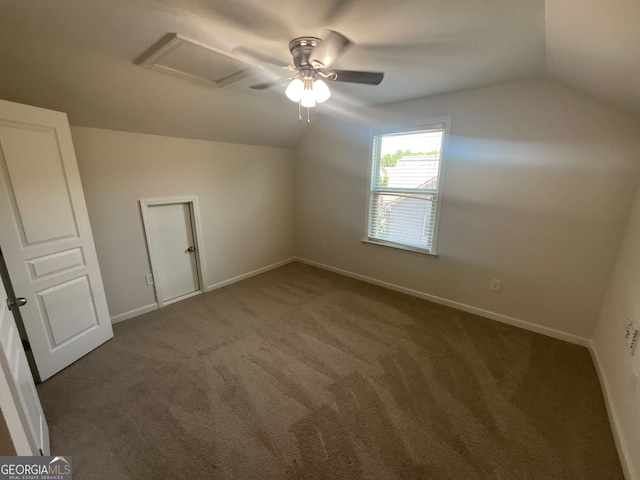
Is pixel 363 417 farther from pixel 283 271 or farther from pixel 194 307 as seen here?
pixel 283 271

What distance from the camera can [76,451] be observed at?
154 centimetres

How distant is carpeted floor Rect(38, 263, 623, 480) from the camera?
1.49 meters

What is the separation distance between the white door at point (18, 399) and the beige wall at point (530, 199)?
138 inches

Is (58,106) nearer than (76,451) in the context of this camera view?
No

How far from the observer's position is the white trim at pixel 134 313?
2903 millimetres

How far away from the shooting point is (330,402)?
1.88m

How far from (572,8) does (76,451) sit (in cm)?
360

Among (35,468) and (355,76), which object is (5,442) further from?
(355,76)

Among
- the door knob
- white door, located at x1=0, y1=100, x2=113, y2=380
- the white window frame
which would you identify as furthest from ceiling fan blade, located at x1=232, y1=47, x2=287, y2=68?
the door knob

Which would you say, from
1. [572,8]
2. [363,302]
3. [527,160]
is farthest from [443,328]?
[572,8]

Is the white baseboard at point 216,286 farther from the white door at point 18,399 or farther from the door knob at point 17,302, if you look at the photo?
the white door at point 18,399

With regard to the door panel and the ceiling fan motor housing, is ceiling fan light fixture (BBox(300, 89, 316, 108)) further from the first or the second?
the door panel

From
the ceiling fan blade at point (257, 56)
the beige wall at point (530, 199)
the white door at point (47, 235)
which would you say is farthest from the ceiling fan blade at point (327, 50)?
the white door at point (47, 235)

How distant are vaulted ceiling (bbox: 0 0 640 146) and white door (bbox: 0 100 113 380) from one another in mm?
364
